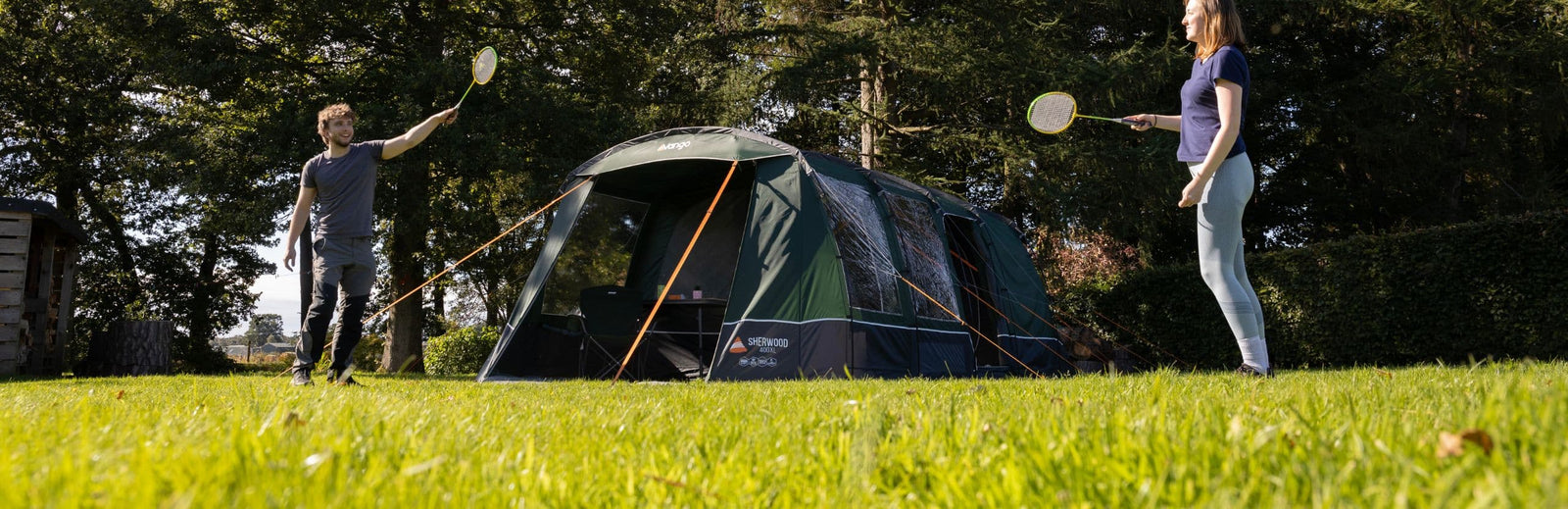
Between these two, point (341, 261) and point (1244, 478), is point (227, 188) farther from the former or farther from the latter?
point (1244, 478)

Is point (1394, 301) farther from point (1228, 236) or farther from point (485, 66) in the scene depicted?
point (485, 66)

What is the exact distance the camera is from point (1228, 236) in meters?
3.69

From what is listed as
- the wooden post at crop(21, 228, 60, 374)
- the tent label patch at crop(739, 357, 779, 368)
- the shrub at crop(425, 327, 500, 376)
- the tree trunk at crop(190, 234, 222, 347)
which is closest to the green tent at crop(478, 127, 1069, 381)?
the tent label patch at crop(739, 357, 779, 368)

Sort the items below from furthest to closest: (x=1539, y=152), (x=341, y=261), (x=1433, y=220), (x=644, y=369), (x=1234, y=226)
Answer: (x=1539, y=152)
(x=1433, y=220)
(x=644, y=369)
(x=341, y=261)
(x=1234, y=226)

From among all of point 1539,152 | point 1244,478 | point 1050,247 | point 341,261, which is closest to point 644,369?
point 341,261

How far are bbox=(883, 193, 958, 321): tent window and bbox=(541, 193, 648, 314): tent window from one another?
7.58 feet

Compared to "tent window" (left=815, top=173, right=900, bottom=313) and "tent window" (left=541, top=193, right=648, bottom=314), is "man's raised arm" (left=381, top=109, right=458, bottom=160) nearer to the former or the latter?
"tent window" (left=541, top=193, right=648, bottom=314)

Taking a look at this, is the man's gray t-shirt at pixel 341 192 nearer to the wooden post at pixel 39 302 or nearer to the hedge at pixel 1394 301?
the wooden post at pixel 39 302

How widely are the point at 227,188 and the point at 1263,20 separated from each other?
46.6ft

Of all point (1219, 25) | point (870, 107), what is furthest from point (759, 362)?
point (870, 107)

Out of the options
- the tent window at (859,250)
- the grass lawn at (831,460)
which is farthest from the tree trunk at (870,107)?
the grass lawn at (831,460)

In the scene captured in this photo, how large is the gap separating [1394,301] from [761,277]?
17.6ft

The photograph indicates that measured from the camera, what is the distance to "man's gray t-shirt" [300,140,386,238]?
466 cm

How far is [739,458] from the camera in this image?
5.08 ft
